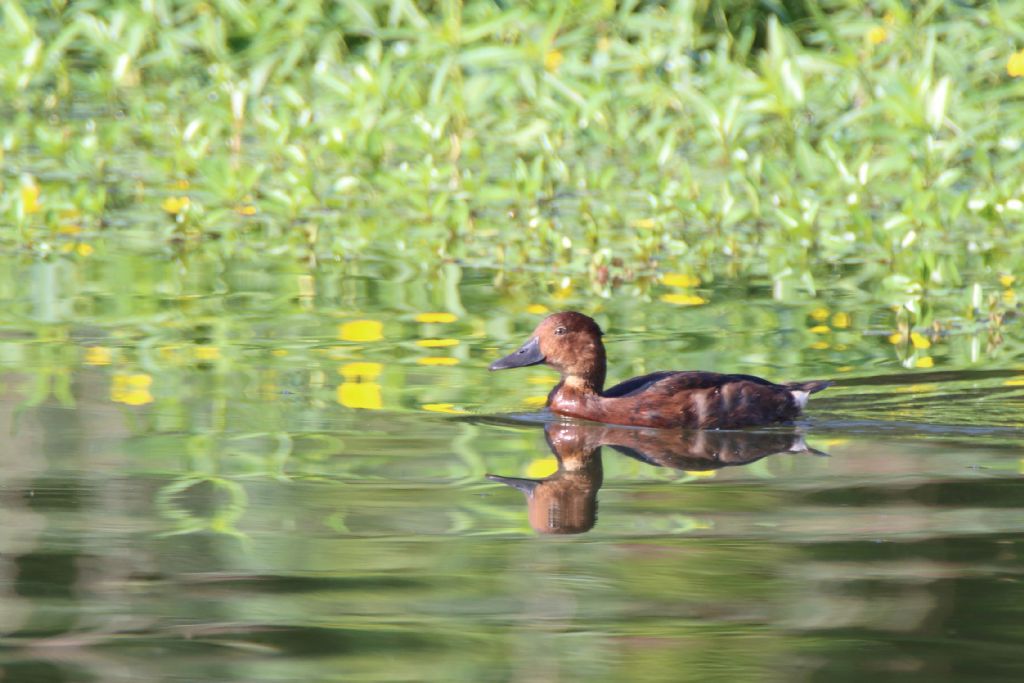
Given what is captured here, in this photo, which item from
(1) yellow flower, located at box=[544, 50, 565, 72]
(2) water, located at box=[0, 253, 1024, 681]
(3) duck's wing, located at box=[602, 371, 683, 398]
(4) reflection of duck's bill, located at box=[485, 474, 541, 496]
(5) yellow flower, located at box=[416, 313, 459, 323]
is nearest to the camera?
(2) water, located at box=[0, 253, 1024, 681]

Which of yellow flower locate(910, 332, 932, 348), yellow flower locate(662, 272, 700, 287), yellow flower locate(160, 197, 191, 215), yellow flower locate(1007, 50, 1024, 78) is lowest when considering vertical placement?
yellow flower locate(910, 332, 932, 348)

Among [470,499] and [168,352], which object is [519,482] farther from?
[168,352]

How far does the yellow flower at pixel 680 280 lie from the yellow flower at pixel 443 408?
227cm

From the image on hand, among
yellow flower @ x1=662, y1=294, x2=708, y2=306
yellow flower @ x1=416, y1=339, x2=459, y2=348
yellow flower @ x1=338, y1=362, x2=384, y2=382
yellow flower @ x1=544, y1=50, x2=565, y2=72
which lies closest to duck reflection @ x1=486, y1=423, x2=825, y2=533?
yellow flower @ x1=338, y1=362, x2=384, y2=382

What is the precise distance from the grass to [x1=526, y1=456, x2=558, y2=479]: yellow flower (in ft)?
8.18

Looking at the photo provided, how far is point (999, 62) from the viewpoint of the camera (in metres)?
11.4

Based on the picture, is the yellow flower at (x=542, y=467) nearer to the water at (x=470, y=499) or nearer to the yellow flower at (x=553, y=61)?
the water at (x=470, y=499)

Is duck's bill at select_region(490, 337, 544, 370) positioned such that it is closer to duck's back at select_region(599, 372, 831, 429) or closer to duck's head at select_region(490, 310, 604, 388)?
duck's head at select_region(490, 310, 604, 388)

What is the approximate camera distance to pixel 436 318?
7719 millimetres

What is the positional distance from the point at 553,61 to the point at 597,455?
19.7 feet

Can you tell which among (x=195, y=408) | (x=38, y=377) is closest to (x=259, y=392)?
(x=195, y=408)

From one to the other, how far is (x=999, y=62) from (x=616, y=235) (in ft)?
10.5

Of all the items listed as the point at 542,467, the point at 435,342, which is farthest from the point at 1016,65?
the point at 542,467

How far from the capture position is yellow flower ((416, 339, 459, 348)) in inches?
287
